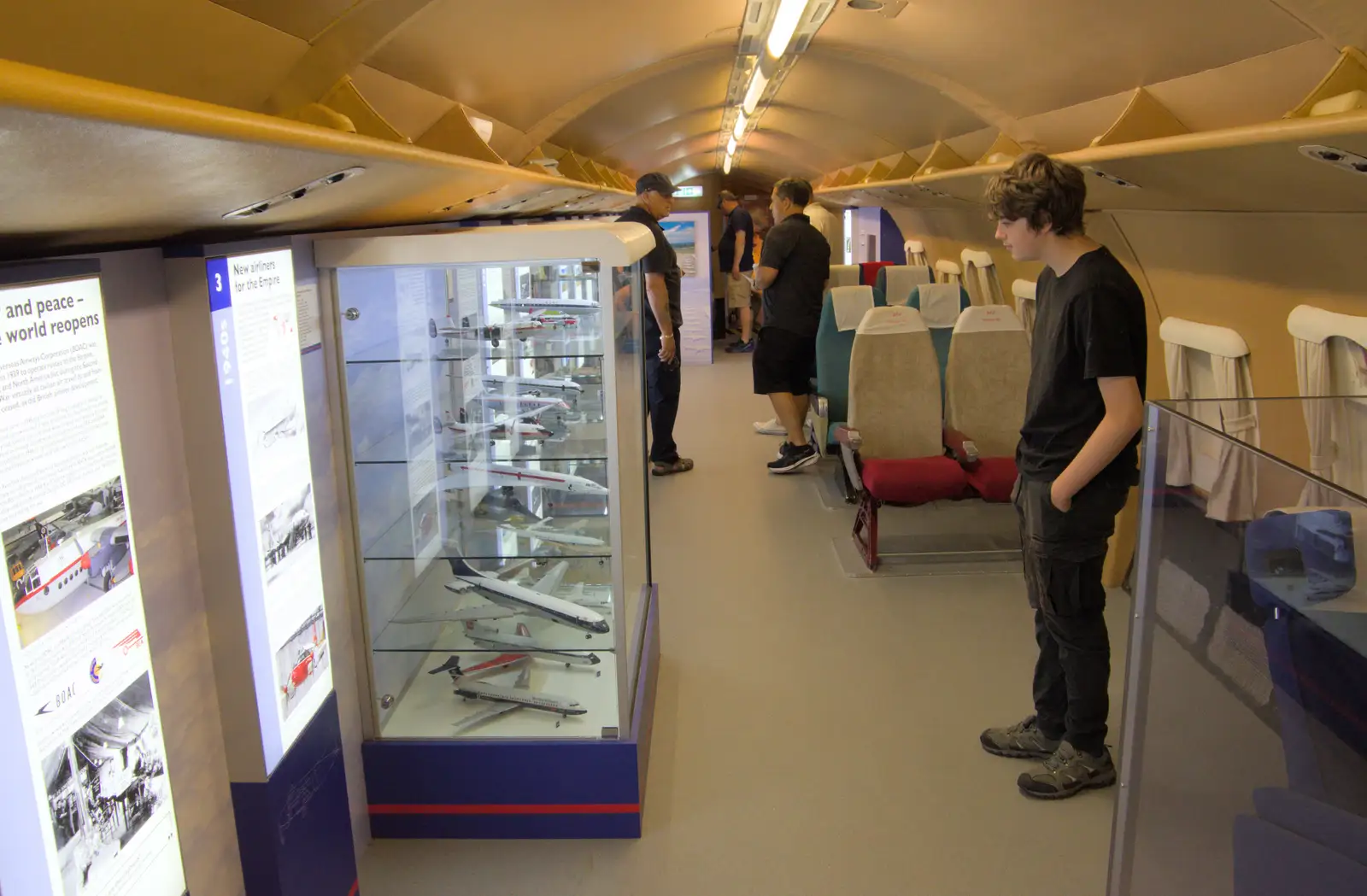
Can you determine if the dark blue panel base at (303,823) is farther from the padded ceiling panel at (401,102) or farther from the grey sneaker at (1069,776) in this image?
the grey sneaker at (1069,776)

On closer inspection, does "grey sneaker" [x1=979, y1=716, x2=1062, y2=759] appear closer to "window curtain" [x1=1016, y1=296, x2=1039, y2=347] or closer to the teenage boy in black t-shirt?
the teenage boy in black t-shirt

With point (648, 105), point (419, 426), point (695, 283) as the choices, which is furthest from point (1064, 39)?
point (695, 283)

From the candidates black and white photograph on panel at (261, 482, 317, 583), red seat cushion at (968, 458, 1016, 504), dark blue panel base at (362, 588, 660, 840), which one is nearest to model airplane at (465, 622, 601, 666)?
dark blue panel base at (362, 588, 660, 840)

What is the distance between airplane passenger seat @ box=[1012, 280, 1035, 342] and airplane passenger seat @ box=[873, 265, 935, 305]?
2140mm

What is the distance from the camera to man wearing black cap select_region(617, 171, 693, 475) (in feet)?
19.9

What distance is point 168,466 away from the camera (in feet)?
6.32

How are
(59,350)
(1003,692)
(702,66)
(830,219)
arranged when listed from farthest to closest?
(830,219) < (702,66) < (1003,692) < (59,350)

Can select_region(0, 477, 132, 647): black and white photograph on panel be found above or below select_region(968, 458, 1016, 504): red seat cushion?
above

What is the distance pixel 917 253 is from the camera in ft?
34.8

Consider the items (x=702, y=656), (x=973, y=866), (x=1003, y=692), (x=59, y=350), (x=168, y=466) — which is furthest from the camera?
(x=702, y=656)

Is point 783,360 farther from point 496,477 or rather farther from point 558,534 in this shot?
point 558,534

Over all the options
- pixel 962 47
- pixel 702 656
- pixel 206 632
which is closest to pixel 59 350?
pixel 206 632

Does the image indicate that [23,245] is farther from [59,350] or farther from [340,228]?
[340,228]

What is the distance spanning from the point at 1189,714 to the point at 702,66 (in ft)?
18.9
